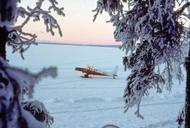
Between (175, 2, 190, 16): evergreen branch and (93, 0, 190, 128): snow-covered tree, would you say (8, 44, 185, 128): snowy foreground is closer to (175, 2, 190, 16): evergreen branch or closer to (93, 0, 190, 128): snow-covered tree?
(93, 0, 190, 128): snow-covered tree

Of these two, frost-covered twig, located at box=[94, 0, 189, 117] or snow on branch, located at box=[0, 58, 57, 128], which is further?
frost-covered twig, located at box=[94, 0, 189, 117]

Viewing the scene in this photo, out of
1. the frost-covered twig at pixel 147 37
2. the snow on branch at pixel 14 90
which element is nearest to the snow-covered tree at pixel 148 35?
the frost-covered twig at pixel 147 37

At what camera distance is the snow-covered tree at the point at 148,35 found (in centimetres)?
786

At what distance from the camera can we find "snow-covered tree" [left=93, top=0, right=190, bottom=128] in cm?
786

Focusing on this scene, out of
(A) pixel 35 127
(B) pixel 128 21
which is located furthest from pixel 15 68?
(B) pixel 128 21

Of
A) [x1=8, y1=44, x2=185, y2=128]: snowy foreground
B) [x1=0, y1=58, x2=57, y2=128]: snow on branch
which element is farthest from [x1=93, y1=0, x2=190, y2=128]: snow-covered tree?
[x1=0, y1=58, x2=57, y2=128]: snow on branch

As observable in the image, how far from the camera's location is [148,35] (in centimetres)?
789

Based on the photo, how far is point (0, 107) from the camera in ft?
3.66

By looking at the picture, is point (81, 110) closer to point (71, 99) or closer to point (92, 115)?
point (92, 115)

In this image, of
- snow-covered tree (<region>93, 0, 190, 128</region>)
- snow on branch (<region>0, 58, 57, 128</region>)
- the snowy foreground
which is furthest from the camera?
the snowy foreground

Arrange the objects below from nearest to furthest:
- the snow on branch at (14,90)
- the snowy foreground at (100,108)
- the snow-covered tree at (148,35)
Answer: the snow on branch at (14,90)
the snow-covered tree at (148,35)
the snowy foreground at (100,108)

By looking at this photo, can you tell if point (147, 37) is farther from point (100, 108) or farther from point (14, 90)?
point (100, 108)

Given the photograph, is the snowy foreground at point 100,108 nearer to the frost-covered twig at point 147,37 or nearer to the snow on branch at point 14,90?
the frost-covered twig at point 147,37

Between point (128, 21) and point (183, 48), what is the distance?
160cm
